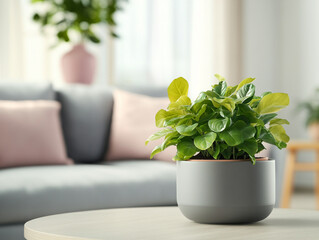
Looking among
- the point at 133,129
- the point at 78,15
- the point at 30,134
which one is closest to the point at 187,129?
the point at 30,134

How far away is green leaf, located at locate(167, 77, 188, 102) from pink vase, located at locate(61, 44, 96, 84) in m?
2.04

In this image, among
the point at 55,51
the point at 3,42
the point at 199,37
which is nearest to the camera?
the point at 3,42

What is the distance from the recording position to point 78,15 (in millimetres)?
3180

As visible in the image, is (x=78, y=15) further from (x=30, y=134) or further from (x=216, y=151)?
(x=216, y=151)

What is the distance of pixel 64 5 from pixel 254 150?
234cm

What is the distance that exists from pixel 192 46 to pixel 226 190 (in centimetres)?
418

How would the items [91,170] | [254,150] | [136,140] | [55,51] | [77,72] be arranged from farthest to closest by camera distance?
[55,51] → [77,72] → [136,140] → [91,170] → [254,150]

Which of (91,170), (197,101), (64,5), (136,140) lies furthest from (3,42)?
(197,101)

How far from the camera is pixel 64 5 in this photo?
125 inches

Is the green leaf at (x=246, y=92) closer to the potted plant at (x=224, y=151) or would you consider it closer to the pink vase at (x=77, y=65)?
the potted plant at (x=224, y=151)

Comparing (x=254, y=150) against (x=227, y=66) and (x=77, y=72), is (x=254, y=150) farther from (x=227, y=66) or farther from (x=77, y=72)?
(x=227, y=66)

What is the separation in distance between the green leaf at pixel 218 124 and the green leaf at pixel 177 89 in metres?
0.13

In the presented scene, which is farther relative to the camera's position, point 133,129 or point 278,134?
point 133,129

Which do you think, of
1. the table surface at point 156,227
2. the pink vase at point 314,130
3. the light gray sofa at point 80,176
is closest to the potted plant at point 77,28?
the light gray sofa at point 80,176
